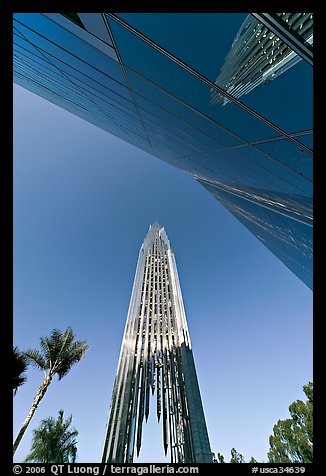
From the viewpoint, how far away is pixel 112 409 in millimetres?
24859

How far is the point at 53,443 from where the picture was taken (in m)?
17.6

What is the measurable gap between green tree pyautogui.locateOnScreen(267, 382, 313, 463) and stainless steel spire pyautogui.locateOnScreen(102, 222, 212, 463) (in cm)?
1292

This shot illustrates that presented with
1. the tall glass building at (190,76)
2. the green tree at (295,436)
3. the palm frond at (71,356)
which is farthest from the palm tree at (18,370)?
the green tree at (295,436)

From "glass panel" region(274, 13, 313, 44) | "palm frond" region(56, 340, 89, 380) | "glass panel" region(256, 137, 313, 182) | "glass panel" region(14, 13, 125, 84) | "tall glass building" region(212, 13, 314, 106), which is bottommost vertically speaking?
"glass panel" region(274, 13, 313, 44)

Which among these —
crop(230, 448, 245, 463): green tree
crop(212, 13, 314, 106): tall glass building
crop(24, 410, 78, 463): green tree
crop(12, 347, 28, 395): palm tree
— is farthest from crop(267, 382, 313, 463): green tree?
crop(212, 13, 314, 106): tall glass building

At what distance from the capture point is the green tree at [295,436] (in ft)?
85.5

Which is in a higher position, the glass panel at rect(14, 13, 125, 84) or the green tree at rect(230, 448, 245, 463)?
the green tree at rect(230, 448, 245, 463)

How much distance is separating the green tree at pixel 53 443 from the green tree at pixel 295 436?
23.3m

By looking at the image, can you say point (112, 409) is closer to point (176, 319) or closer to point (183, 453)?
point (183, 453)

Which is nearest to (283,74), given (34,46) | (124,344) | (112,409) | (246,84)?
(246,84)

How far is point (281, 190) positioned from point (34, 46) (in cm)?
881

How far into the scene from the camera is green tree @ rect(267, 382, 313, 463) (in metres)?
26.0

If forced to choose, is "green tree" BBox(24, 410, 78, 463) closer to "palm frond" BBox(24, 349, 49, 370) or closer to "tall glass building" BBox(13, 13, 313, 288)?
"palm frond" BBox(24, 349, 49, 370)
